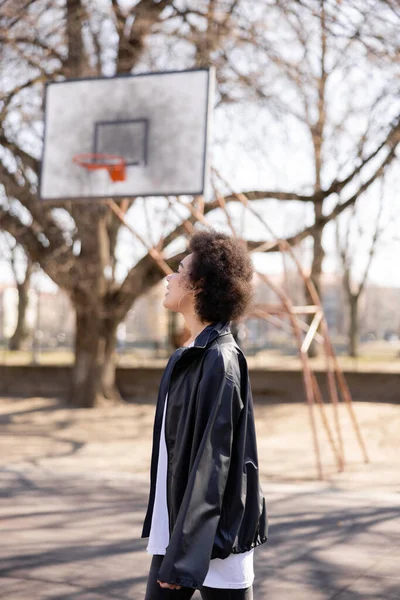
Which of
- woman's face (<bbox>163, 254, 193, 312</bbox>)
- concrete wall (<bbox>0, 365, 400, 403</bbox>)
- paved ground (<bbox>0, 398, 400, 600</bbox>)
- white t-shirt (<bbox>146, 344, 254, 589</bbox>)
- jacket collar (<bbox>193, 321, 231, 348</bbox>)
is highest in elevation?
woman's face (<bbox>163, 254, 193, 312</bbox>)

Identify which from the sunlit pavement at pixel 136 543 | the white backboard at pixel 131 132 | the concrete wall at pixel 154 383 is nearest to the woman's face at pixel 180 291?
the sunlit pavement at pixel 136 543

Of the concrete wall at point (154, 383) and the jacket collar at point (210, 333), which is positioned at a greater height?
the jacket collar at point (210, 333)

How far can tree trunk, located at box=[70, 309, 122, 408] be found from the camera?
15.8 m

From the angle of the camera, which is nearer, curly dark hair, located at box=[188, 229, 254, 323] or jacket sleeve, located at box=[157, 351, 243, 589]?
jacket sleeve, located at box=[157, 351, 243, 589]

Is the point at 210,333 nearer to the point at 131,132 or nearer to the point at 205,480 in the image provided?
the point at 205,480

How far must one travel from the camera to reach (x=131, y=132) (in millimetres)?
10867

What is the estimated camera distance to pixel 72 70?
14.7m

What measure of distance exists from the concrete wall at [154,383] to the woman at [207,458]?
15.2 meters

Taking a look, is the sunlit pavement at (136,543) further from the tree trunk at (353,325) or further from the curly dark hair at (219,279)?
the tree trunk at (353,325)

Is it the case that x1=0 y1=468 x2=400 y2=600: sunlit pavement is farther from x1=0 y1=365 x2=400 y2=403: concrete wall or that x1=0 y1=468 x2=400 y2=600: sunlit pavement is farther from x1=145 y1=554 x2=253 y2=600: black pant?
x1=0 y1=365 x2=400 y2=403: concrete wall

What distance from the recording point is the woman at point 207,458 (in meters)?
2.31

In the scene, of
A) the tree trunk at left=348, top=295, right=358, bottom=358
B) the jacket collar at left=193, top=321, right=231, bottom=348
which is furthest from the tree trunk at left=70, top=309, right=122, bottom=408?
the tree trunk at left=348, top=295, right=358, bottom=358

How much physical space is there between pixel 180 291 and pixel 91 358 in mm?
13462

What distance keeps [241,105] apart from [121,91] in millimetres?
3987
